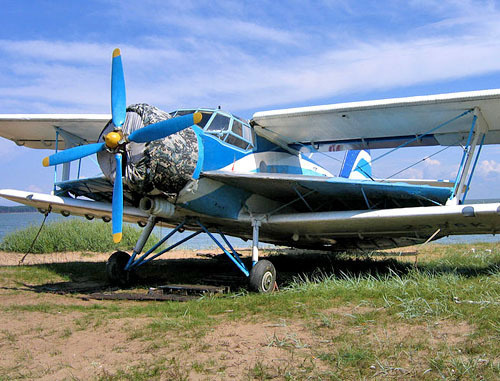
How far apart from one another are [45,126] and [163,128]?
5.85m

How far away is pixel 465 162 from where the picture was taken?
9062mm

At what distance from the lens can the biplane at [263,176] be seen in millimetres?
7527

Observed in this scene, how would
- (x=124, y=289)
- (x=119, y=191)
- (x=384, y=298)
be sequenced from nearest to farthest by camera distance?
(x=384, y=298) → (x=119, y=191) → (x=124, y=289)

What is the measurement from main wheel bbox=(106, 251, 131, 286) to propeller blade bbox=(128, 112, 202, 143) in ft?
10.1

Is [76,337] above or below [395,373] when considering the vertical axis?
below

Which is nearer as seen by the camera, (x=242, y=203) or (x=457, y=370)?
(x=457, y=370)

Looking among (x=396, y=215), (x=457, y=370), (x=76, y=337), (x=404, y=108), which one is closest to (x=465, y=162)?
(x=404, y=108)

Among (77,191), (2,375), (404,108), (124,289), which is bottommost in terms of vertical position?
(124,289)

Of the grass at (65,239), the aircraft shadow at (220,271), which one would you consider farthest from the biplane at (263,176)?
the grass at (65,239)

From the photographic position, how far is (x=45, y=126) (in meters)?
11.5

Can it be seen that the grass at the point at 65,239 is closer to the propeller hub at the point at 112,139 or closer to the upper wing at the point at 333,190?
the upper wing at the point at 333,190

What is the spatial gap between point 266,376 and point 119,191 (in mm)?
4620

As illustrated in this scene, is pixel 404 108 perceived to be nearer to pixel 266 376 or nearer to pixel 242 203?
pixel 242 203

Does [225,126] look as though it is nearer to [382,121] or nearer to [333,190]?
[333,190]
